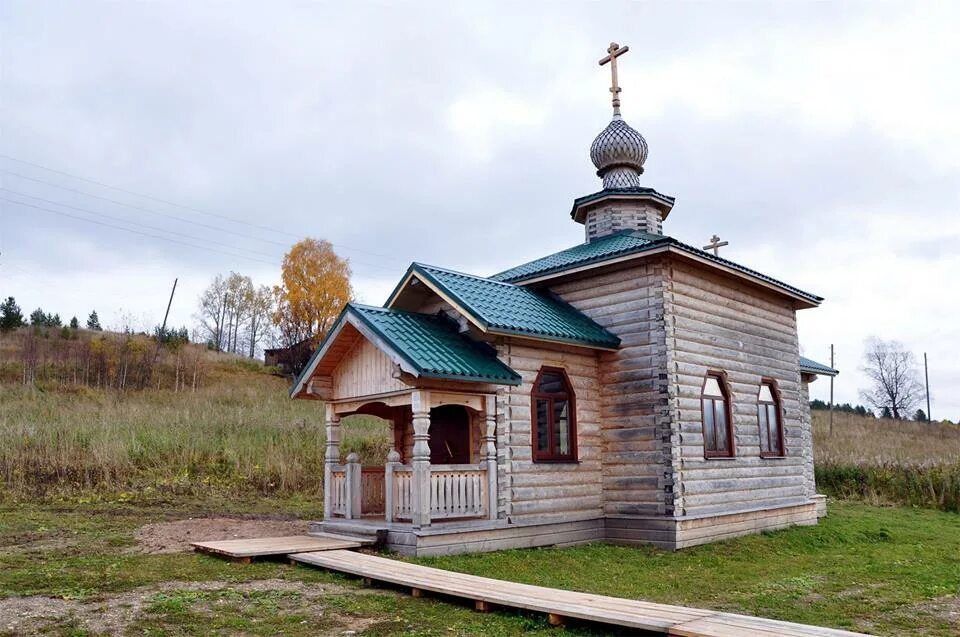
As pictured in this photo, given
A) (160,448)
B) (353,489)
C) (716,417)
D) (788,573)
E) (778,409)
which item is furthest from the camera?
(160,448)

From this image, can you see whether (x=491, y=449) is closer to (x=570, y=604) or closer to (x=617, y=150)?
(x=570, y=604)

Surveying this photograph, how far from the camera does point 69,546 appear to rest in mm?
10266

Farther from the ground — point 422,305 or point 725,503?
point 422,305

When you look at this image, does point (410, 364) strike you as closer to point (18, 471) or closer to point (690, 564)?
point (690, 564)

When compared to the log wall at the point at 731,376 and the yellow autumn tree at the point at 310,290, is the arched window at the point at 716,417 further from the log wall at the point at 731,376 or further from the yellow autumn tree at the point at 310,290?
the yellow autumn tree at the point at 310,290

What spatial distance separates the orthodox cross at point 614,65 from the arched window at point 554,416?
711cm

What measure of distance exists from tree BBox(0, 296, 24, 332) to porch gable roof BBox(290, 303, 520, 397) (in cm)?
3318

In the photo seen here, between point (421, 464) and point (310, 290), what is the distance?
106 feet

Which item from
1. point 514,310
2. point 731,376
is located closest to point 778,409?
point 731,376

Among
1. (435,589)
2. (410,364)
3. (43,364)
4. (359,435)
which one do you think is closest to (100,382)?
(43,364)

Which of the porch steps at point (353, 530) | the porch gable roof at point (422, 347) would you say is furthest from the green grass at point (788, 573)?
the porch gable roof at point (422, 347)

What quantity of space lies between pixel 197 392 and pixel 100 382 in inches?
153

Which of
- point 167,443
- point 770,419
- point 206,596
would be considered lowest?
point 206,596

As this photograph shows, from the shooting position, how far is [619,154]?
1603 cm
